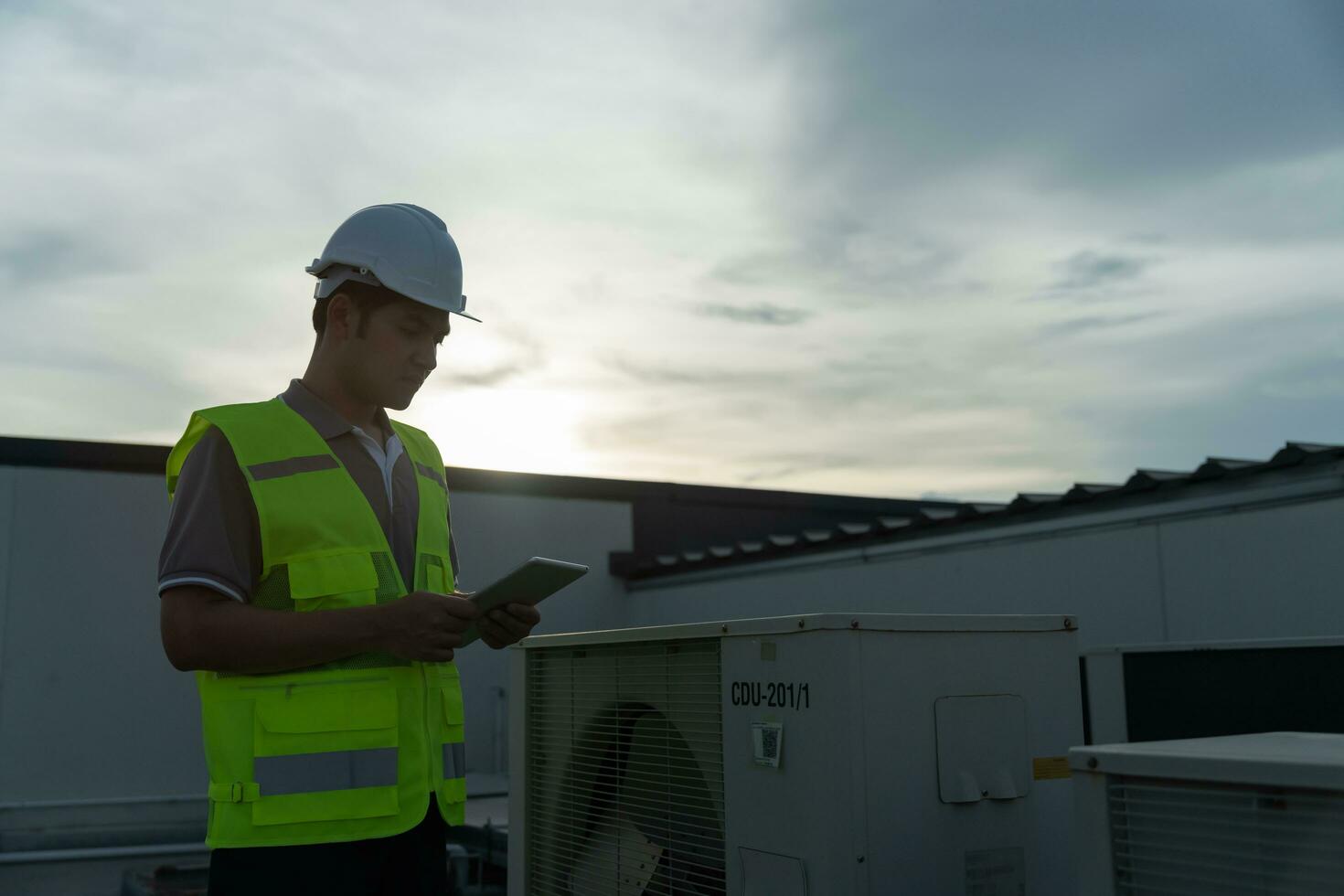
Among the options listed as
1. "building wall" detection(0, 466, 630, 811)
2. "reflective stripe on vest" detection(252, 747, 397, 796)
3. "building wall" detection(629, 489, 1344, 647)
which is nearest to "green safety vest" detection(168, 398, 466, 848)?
"reflective stripe on vest" detection(252, 747, 397, 796)

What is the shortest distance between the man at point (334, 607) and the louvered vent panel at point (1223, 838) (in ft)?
3.33

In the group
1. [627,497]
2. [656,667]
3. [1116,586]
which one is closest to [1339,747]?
[656,667]

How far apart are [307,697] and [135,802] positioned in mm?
7177

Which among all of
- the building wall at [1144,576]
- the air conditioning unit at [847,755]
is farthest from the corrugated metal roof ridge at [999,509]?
the air conditioning unit at [847,755]

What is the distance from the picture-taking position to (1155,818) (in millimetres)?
1598

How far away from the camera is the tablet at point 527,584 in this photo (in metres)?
1.88

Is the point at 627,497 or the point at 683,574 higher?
the point at 627,497

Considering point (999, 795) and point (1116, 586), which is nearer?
point (999, 795)

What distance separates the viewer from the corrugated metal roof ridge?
15.8ft

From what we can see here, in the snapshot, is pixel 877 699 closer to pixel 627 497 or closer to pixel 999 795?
pixel 999 795

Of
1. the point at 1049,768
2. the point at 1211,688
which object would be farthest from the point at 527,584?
the point at 1211,688

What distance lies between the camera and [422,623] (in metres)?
1.84

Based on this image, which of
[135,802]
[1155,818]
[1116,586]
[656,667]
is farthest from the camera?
[135,802]

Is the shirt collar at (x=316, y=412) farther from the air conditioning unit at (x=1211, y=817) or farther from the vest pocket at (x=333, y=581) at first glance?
the air conditioning unit at (x=1211, y=817)
